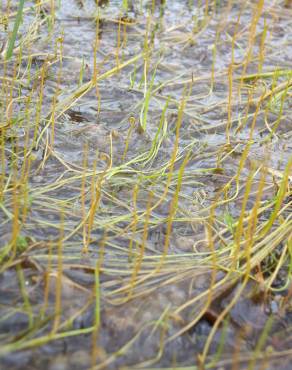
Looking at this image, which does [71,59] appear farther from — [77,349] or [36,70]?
[77,349]

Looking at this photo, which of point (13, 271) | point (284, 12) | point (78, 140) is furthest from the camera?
point (284, 12)

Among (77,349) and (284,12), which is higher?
(284,12)

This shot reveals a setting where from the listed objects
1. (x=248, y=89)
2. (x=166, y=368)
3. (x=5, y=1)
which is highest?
(x=5, y=1)

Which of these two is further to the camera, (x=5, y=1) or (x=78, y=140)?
(x=5, y=1)

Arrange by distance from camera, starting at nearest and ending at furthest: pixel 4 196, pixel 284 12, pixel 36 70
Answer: pixel 4 196, pixel 36 70, pixel 284 12

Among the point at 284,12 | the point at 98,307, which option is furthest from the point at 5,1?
the point at 98,307

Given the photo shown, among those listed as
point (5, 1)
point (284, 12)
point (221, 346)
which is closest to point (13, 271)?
point (221, 346)

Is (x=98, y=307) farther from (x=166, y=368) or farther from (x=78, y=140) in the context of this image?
(x=78, y=140)
